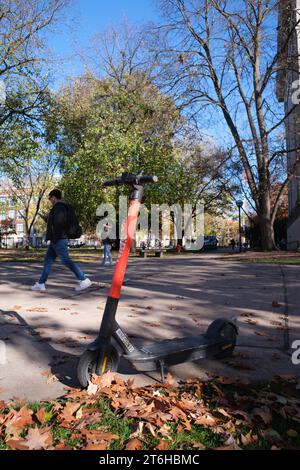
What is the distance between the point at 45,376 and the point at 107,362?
22.8 inches

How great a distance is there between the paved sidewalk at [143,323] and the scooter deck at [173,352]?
0.14m

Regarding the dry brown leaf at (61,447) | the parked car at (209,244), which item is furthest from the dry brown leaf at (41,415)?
the parked car at (209,244)

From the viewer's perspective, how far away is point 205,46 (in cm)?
2458

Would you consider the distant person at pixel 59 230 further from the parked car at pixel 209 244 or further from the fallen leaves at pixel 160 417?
the parked car at pixel 209 244

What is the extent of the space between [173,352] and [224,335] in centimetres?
70

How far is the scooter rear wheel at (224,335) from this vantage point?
3.79 metres

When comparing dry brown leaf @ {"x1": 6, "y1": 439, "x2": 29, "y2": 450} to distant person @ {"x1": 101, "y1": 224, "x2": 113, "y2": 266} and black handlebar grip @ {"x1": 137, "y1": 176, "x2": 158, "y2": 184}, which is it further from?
distant person @ {"x1": 101, "y1": 224, "x2": 113, "y2": 266}

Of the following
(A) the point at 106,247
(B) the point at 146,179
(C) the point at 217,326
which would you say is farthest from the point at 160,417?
(A) the point at 106,247

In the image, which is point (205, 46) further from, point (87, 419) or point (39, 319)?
point (87, 419)

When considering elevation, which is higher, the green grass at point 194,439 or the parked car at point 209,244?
the parked car at point 209,244

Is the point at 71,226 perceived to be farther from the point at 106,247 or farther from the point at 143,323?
the point at 106,247

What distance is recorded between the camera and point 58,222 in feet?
24.7

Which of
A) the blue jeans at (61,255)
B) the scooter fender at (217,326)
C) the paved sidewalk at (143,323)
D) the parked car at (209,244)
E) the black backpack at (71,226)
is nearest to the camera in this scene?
the paved sidewalk at (143,323)

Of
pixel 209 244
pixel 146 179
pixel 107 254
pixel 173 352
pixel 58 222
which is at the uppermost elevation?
pixel 146 179
